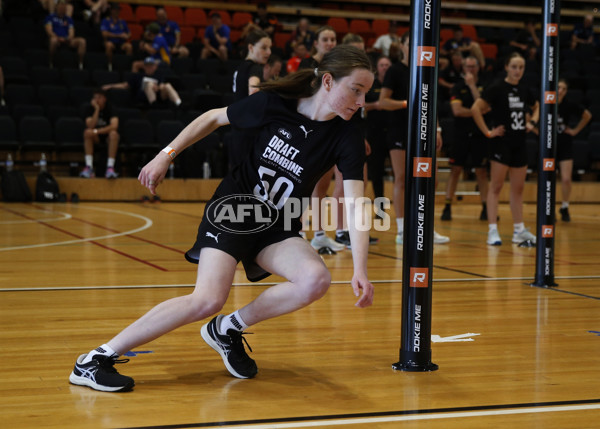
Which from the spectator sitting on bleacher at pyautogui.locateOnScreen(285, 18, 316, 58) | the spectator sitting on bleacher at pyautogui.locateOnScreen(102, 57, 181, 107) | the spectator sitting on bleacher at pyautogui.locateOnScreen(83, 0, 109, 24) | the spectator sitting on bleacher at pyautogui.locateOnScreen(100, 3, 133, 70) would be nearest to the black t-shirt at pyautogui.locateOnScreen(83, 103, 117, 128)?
the spectator sitting on bleacher at pyautogui.locateOnScreen(102, 57, 181, 107)

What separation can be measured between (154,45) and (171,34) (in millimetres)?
1226

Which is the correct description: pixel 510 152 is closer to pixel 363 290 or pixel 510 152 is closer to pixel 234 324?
pixel 234 324

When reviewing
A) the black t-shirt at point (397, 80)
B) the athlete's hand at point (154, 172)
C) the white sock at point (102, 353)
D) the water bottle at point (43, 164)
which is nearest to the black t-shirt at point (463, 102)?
the black t-shirt at point (397, 80)

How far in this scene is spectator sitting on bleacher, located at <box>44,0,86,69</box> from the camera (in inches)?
543

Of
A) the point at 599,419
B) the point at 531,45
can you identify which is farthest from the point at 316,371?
the point at 531,45

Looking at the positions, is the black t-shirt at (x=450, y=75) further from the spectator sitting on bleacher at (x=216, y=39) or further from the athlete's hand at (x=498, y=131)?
the athlete's hand at (x=498, y=131)

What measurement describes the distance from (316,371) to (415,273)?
565 millimetres

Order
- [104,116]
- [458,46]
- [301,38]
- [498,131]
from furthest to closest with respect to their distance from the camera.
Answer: [458,46] → [301,38] → [104,116] → [498,131]

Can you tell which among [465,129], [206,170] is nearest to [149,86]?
[206,170]

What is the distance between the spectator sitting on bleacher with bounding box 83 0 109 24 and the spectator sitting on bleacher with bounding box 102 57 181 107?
8.22 feet

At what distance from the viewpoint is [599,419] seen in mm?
2477

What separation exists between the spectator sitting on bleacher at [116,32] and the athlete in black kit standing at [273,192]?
12306 millimetres

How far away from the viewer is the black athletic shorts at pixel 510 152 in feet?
24.5

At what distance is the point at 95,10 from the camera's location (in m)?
15.2
